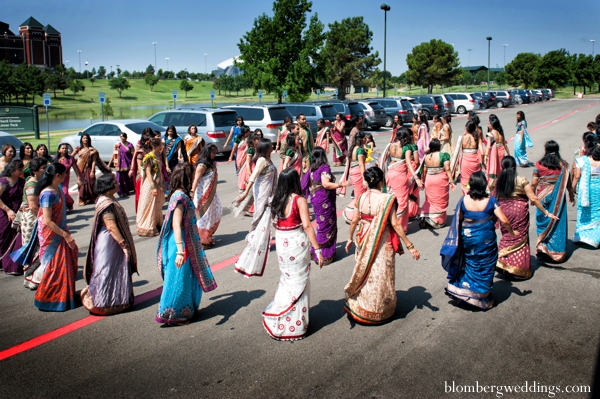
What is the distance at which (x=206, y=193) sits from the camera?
329 inches

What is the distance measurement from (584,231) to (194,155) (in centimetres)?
782

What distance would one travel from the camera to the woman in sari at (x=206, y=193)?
8312 mm

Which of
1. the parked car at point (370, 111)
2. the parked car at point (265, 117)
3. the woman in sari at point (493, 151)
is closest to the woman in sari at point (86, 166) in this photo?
the woman in sari at point (493, 151)

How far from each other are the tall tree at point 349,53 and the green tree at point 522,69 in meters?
40.1

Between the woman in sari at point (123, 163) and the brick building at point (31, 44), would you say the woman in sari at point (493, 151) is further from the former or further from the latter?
the brick building at point (31, 44)

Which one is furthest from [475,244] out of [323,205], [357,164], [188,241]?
[357,164]

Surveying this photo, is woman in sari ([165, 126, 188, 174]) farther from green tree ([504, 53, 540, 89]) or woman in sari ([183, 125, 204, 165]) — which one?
green tree ([504, 53, 540, 89])

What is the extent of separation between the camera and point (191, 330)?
5.49 metres

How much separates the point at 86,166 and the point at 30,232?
5.11 metres

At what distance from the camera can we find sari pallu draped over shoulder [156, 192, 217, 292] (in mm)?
5395

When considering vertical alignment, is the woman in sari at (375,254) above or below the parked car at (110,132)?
below

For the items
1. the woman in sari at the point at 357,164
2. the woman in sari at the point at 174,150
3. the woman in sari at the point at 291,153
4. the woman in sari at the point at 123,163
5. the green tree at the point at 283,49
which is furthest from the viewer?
the green tree at the point at 283,49

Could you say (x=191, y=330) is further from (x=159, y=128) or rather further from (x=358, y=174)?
(x=159, y=128)

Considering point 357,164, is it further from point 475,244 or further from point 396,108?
point 396,108
